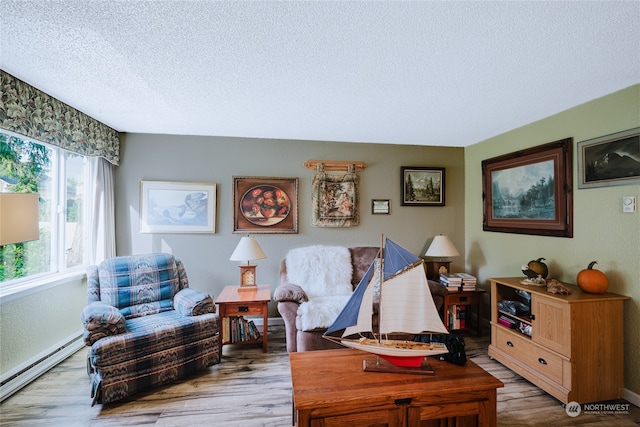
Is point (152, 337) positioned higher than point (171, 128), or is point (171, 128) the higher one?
point (171, 128)

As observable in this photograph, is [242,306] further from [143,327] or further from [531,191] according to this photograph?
[531,191]

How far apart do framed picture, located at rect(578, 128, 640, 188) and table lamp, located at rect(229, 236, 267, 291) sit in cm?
303

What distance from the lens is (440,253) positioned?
3273mm

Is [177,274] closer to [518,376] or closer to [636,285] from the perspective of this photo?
[518,376]

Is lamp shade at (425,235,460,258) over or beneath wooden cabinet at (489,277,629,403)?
over

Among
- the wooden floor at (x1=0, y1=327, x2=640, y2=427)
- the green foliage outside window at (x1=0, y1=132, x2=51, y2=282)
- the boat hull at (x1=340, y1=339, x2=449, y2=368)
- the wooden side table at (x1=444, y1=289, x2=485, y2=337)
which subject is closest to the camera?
the boat hull at (x1=340, y1=339, x2=449, y2=368)

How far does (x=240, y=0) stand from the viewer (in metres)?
1.26

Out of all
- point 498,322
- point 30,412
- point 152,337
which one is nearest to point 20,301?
point 30,412

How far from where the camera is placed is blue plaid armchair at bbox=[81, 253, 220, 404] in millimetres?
1944

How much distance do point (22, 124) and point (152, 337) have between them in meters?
1.88

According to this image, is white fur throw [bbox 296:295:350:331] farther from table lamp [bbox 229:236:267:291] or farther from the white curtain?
the white curtain

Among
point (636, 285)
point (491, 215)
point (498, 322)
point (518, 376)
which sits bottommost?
point (518, 376)

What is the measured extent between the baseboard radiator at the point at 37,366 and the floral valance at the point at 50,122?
5.94 ft

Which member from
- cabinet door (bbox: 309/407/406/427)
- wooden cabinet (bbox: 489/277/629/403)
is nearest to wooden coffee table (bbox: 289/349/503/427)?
cabinet door (bbox: 309/407/406/427)
